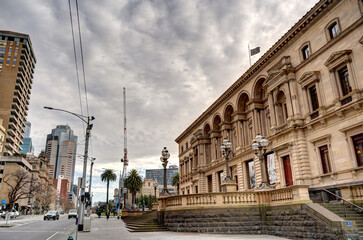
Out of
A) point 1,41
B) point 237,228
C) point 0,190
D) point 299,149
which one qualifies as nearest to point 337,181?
point 299,149

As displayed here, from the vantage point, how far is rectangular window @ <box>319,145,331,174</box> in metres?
22.3

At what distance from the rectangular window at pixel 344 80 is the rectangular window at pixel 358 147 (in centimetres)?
355

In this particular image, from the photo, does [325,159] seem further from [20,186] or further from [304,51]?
[20,186]

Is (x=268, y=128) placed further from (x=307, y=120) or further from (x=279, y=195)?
(x=279, y=195)

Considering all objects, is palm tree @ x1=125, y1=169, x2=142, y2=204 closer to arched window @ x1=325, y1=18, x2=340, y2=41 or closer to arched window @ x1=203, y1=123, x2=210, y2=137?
arched window @ x1=203, y1=123, x2=210, y2=137

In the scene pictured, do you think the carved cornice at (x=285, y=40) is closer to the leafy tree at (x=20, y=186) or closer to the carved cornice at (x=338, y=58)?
the carved cornice at (x=338, y=58)

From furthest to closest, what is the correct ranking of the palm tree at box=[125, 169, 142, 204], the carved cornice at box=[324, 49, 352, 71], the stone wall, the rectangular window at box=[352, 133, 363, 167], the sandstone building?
the palm tree at box=[125, 169, 142, 204], the carved cornice at box=[324, 49, 352, 71], the sandstone building, the rectangular window at box=[352, 133, 363, 167], the stone wall

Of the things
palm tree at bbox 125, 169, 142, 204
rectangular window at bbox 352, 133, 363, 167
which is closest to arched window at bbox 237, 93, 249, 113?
rectangular window at bbox 352, 133, 363, 167

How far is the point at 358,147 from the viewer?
1995 centimetres

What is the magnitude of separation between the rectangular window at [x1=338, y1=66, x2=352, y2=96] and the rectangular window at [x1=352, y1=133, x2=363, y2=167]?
3.55 metres

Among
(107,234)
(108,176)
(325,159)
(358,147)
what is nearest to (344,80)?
(358,147)

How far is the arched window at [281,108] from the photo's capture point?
92.7 ft

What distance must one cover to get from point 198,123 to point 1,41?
302 feet

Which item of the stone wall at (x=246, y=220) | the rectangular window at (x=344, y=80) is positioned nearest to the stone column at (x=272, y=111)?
the rectangular window at (x=344, y=80)
